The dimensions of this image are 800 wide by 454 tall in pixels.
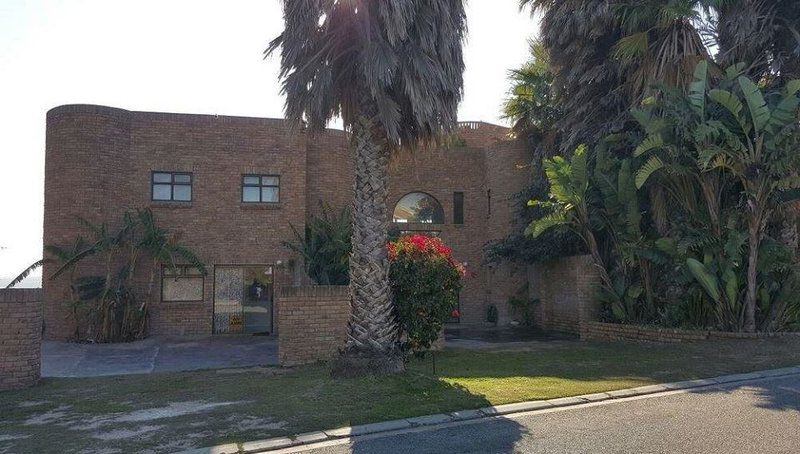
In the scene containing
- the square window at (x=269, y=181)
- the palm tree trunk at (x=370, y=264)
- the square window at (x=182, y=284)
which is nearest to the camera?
the palm tree trunk at (x=370, y=264)

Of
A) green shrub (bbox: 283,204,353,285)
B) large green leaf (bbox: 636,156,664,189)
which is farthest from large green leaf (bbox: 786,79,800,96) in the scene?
green shrub (bbox: 283,204,353,285)

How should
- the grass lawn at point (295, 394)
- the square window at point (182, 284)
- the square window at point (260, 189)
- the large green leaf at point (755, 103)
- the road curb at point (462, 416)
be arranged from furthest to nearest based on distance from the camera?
the square window at point (260, 189), the square window at point (182, 284), the large green leaf at point (755, 103), the grass lawn at point (295, 394), the road curb at point (462, 416)

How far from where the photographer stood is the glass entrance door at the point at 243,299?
20656mm

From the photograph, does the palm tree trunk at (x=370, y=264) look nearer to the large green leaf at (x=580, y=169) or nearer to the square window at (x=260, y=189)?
the large green leaf at (x=580, y=169)

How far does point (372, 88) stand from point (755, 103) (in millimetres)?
8249

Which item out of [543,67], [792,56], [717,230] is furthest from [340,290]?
[543,67]

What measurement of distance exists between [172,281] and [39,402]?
11282 millimetres

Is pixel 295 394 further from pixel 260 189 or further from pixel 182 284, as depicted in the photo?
pixel 260 189

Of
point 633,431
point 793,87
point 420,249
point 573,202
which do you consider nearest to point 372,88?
point 420,249

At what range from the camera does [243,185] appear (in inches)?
828

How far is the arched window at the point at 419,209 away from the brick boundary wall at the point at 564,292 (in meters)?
4.56

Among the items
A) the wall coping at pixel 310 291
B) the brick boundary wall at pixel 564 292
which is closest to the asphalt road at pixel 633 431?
the wall coping at pixel 310 291

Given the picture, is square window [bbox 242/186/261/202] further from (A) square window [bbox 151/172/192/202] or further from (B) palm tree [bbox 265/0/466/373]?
(B) palm tree [bbox 265/0/466/373]

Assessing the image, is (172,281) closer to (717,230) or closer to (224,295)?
(224,295)
